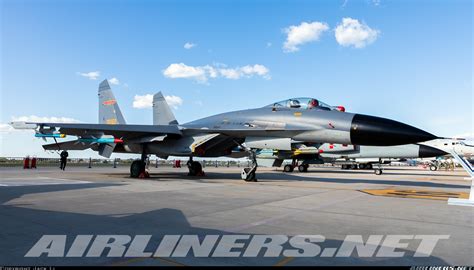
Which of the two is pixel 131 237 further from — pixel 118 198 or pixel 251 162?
pixel 251 162

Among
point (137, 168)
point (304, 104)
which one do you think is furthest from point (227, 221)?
point (137, 168)

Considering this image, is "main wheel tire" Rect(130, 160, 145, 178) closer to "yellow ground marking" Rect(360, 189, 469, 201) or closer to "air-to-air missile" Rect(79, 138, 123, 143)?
"air-to-air missile" Rect(79, 138, 123, 143)

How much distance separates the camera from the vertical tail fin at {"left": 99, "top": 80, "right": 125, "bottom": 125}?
20109mm

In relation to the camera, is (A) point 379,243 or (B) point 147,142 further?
(B) point 147,142

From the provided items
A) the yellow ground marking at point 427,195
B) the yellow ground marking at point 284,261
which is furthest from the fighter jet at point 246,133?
the yellow ground marking at point 284,261

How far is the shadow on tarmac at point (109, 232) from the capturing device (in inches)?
124

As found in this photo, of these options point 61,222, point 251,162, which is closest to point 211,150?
point 251,162

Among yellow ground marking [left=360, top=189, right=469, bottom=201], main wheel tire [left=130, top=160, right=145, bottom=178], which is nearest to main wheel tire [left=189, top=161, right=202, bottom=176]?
main wheel tire [left=130, top=160, right=145, bottom=178]

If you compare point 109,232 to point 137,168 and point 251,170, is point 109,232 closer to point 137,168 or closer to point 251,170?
point 251,170

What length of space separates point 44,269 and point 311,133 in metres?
9.25

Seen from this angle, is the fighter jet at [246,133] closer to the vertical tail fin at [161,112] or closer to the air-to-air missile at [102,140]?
Result: the air-to-air missile at [102,140]

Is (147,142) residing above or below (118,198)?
above

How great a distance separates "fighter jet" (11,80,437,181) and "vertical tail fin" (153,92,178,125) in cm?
455

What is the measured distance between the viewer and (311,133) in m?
11.1
